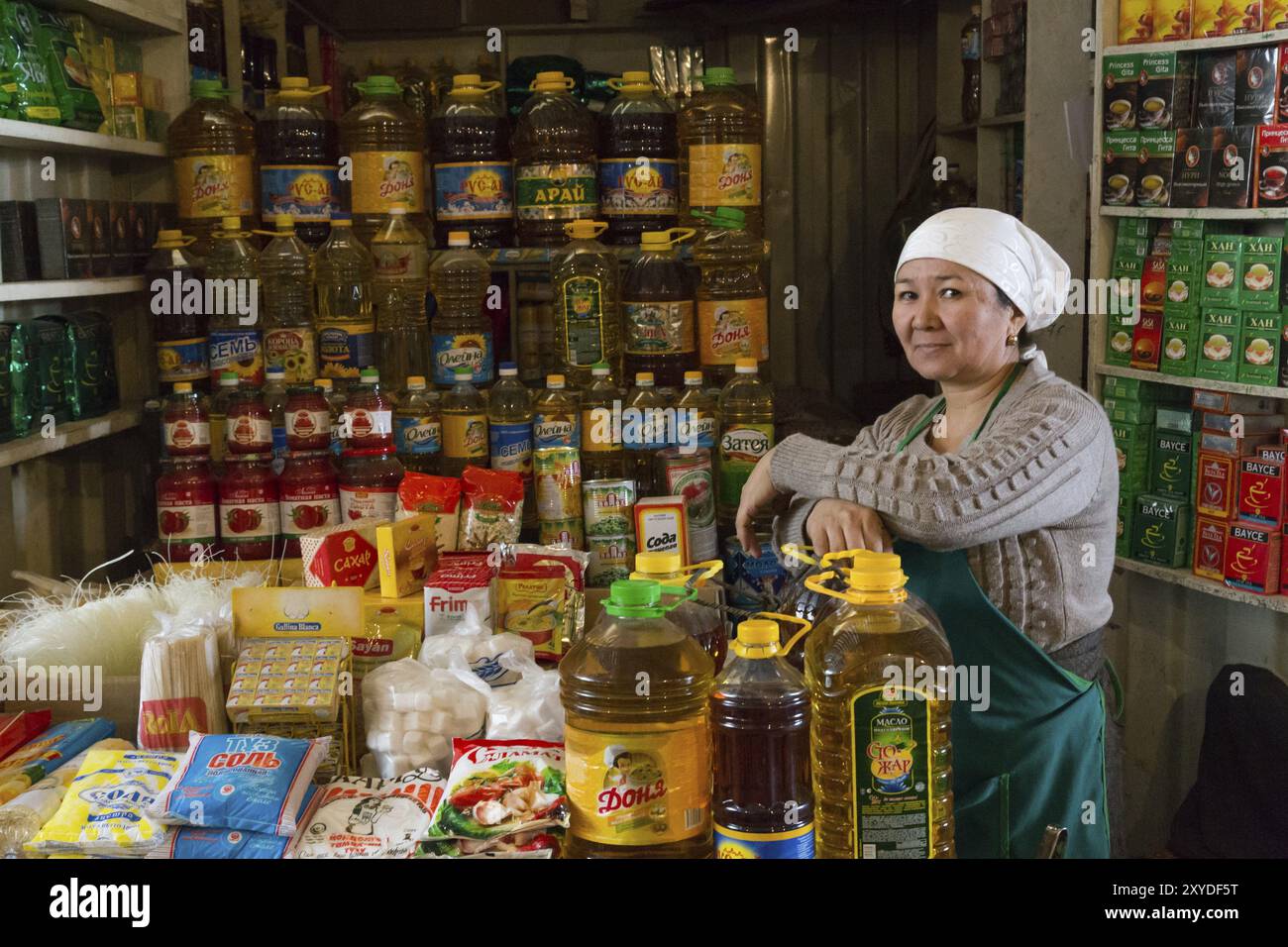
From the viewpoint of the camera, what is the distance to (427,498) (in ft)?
8.96

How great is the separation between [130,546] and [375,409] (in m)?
1.14

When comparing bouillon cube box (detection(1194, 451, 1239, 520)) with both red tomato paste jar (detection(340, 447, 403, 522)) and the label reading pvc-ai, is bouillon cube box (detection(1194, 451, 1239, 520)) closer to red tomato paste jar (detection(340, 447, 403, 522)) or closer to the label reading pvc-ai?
red tomato paste jar (detection(340, 447, 403, 522))

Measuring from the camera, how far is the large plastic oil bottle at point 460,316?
354 cm

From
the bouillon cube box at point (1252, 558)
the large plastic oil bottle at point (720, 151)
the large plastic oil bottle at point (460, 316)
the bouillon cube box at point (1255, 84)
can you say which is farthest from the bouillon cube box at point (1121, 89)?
the large plastic oil bottle at point (460, 316)

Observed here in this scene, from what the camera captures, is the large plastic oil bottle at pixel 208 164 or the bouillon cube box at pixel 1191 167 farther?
the large plastic oil bottle at pixel 208 164

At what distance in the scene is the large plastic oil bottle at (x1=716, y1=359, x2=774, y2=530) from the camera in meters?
3.42

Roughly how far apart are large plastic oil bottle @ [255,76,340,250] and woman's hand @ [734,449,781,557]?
7.02 feet

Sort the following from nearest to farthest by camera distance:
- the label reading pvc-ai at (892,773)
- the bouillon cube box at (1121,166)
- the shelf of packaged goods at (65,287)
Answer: the label reading pvc-ai at (892,773) < the shelf of packaged goods at (65,287) < the bouillon cube box at (1121,166)

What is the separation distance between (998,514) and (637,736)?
68 cm

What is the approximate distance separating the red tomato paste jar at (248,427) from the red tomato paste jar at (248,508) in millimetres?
24

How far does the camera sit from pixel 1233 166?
3318 millimetres

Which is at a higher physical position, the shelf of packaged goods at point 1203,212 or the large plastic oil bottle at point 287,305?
the shelf of packaged goods at point 1203,212

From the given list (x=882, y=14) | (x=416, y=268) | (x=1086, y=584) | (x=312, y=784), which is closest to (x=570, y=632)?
(x=312, y=784)

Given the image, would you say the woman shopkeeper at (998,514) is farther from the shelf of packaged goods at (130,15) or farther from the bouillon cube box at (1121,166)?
the shelf of packaged goods at (130,15)
